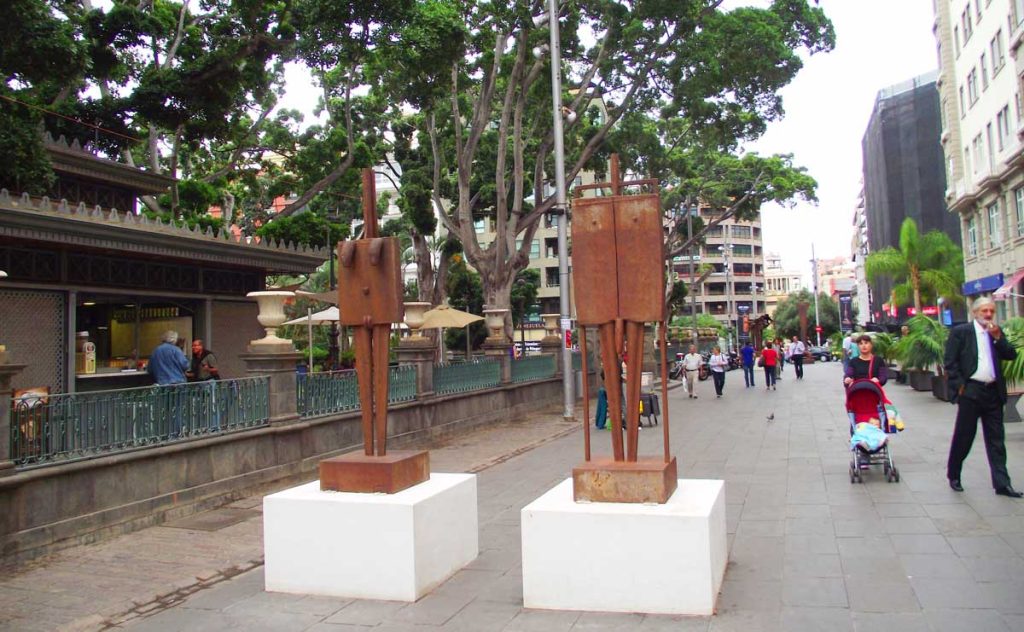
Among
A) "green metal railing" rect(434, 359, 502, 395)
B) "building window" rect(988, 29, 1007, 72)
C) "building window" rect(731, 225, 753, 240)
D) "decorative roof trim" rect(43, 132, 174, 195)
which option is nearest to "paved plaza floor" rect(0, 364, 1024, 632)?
"green metal railing" rect(434, 359, 502, 395)

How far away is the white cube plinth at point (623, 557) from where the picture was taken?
15.2 feet

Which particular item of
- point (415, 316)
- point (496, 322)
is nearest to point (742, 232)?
point (496, 322)

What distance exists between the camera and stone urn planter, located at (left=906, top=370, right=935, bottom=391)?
2182 cm

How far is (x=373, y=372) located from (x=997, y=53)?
3324cm

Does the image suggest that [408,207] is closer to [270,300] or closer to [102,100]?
[102,100]

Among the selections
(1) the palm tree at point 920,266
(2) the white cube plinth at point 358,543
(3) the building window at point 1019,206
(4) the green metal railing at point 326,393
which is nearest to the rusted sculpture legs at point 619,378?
(2) the white cube plinth at point 358,543

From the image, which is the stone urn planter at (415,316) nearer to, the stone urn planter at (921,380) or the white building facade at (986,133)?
the stone urn planter at (921,380)

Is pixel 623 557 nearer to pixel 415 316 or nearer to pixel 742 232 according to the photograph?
pixel 415 316

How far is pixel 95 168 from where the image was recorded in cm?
1309

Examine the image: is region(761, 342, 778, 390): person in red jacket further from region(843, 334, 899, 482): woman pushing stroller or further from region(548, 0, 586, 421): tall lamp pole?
region(843, 334, 899, 482): woman pushing stroller

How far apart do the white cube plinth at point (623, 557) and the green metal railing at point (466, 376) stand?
10.9 metres

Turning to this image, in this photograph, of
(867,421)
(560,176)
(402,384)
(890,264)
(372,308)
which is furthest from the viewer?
(890,264)

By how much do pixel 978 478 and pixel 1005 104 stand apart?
27.0 metres

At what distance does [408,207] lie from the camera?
26.0 meters
